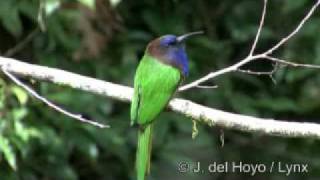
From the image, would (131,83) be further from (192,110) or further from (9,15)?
(192,110)

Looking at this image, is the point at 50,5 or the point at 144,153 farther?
the point at 50,5

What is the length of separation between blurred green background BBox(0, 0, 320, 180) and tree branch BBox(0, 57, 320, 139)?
0.73 m

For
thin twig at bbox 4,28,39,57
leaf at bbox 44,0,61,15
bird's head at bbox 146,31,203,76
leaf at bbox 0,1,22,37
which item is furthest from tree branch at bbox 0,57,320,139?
thin twig at bbox 4,28,39,57

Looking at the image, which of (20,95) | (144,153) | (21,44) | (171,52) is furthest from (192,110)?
(21,44)

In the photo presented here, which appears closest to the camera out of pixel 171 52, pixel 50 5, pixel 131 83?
pixel 171 52

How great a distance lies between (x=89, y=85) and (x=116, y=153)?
1475mm

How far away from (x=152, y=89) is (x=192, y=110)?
28cm

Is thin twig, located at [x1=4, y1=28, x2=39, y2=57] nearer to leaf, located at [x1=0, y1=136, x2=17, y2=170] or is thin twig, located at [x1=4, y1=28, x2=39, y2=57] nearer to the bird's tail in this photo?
leaf, located at [x1=0, y1=136, x2=17, y2=170]

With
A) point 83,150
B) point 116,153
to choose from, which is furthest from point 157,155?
point 83,150

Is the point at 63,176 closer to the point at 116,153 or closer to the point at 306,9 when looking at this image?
the point at 116,153

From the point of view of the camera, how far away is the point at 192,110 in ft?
8.25

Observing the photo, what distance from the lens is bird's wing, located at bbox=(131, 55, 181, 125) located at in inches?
106

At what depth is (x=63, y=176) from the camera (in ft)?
12.7

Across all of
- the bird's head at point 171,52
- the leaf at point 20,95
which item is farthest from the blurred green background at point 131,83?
the bird's head at point 171,52
